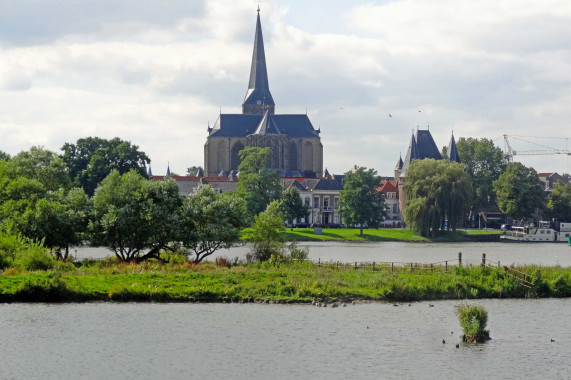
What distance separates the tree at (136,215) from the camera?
67.7 m

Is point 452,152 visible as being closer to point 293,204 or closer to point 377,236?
point 293,204

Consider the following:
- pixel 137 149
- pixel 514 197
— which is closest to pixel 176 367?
pixel 137 149

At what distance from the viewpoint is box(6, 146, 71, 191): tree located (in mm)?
90725

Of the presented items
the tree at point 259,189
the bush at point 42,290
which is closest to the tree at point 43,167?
the bush at point 42,290

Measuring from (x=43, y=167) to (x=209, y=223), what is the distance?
3075 cm

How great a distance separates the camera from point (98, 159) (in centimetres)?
11919

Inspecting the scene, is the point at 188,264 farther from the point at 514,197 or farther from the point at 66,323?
the point at 514,197

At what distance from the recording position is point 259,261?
68938mm

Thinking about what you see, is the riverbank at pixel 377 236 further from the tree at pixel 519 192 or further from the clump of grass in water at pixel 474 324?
the clump of grass in water at pixel 474 324

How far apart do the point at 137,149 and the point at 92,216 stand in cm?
5312

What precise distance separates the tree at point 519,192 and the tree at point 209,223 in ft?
309

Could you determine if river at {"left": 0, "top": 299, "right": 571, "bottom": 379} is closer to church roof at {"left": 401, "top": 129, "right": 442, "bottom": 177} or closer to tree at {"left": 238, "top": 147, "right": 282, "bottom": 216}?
tree at {"left": 238, "top": 147, "right": 282, "bottom": 216}

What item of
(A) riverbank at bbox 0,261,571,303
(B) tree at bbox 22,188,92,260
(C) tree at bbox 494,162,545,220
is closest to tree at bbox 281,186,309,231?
(C) tree at bbox 494,162,545,220

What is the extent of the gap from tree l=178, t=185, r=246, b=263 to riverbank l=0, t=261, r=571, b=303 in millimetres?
4638
